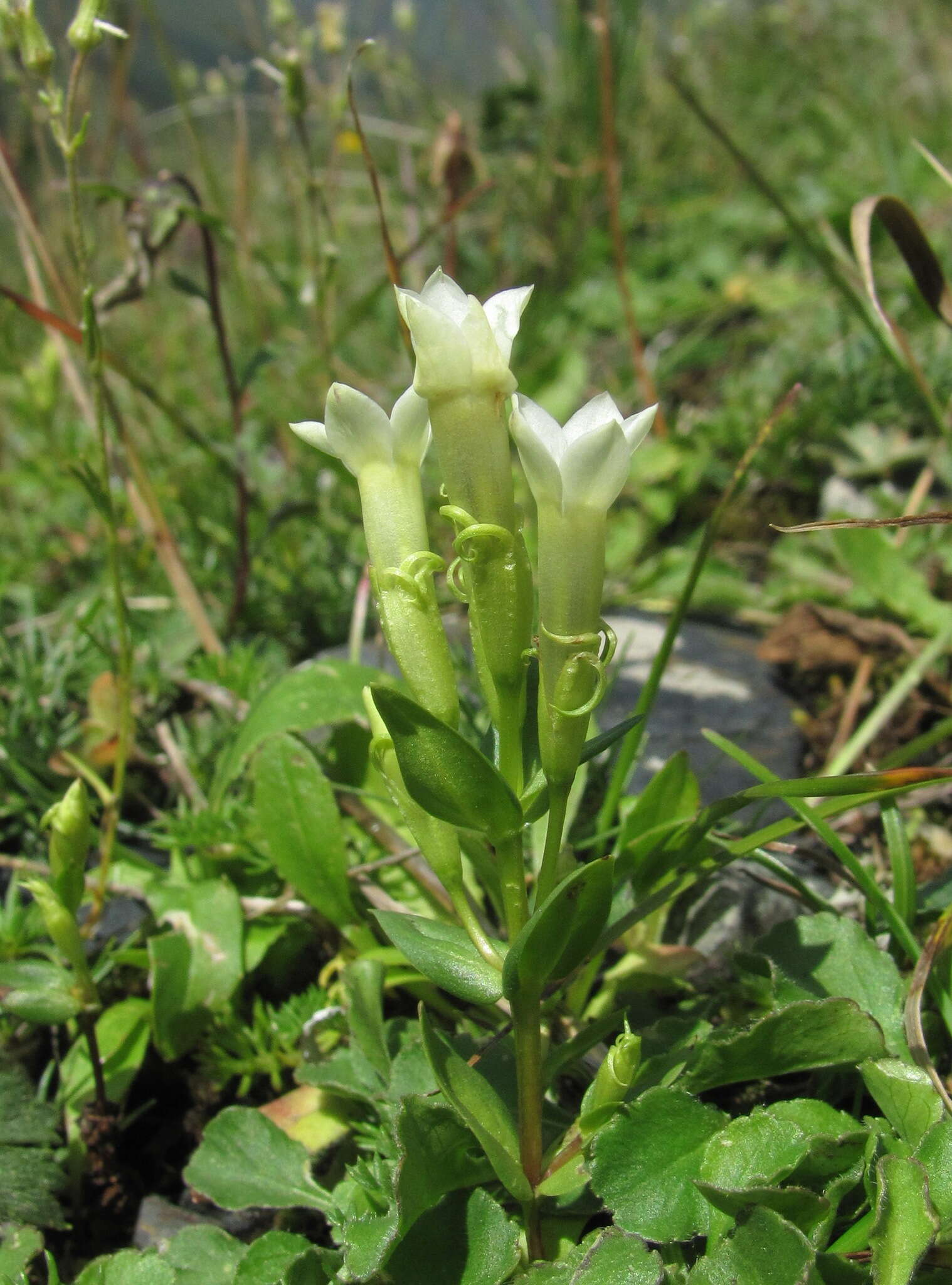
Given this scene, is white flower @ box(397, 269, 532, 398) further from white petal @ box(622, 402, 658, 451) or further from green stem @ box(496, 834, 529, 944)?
green stem @ box(496, 834, 529, 944)

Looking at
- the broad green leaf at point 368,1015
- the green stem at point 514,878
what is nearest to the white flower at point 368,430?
the green stem at point 514,878

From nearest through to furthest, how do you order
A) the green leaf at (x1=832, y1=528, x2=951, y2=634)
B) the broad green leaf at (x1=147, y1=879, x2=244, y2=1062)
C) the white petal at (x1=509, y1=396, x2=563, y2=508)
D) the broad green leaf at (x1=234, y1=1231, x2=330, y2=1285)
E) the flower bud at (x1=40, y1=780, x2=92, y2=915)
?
the white petal at (x1=509, y1=396, x2=563, y2=508), the broad green leaf at (x1=234, y1=1231, x2=330, y2=1285), the flower bud at (x1=40, y1=780, x2=92, y2=915), the broad green leaf at (x1=147, y1=879, x2=244, y2=1062), the green leaf at (x1=832, y1=528, x2=951, y2=634)

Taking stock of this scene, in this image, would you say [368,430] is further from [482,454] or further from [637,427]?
[637,427]

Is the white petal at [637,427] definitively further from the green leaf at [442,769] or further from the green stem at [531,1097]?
the green stem at [531,1097]

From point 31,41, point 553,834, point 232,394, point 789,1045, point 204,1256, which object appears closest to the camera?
point 553,834

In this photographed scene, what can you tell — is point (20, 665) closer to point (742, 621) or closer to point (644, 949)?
point (644, 949)

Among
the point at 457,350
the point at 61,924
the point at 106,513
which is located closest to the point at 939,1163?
the point at 457,350

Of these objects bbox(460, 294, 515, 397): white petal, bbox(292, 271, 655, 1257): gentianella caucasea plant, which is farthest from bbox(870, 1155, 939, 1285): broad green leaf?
bbox(460, 294, 515, 397): white petal
